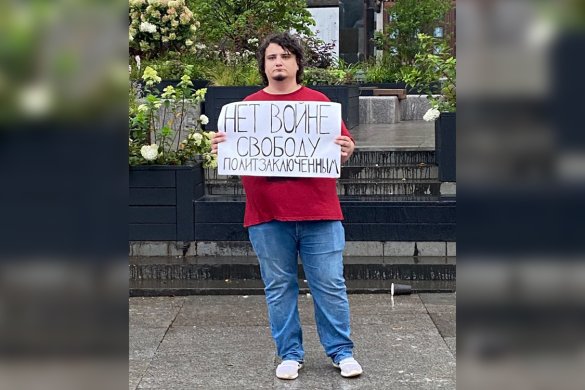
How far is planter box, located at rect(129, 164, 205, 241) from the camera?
305 inches

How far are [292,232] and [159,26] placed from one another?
763 centimetres

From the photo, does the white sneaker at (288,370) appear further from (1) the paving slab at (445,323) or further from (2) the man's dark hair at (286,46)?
(2) the man's dark hair at (286,46)

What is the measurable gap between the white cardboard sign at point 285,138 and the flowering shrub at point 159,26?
22.8ft

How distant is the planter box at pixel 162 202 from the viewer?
774cm

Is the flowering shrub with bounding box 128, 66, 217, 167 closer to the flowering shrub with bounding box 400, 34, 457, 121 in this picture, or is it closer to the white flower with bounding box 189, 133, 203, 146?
the white flower with bounding box 189, 133, 203, 146

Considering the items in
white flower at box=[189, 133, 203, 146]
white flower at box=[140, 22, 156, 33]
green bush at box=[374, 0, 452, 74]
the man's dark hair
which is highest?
green bush at box=[374, 0, 452, 74]

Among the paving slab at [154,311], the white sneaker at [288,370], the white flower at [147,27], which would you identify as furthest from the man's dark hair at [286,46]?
the white flower at [147,27]

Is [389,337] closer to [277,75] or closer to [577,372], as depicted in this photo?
[277,75]

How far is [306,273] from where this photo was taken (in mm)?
4637

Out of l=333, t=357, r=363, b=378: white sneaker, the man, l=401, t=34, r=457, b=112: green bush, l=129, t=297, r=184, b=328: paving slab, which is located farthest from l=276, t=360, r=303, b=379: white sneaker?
l=401, t=34, r=457, b=112: green bush

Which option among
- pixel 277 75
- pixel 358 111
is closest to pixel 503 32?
pixel 277 75

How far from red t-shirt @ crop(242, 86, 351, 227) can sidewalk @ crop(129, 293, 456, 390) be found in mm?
955

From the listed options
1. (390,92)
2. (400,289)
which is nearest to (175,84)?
(400,289)

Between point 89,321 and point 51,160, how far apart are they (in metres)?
0.29
